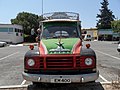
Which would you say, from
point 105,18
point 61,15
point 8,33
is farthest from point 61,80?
point 105,18

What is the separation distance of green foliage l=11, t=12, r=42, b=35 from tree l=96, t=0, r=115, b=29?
2684cm

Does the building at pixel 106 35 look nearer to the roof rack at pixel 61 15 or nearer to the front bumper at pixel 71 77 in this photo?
the roof rack at pixel 61 15

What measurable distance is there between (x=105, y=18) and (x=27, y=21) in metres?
31.5

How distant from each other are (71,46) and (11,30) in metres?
58.0

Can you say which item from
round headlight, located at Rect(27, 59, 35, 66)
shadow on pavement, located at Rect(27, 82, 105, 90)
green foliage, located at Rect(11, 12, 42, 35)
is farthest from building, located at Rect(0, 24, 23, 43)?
round headlight, located at Rect(27, 59, 35, 66)

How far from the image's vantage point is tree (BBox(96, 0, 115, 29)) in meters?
102

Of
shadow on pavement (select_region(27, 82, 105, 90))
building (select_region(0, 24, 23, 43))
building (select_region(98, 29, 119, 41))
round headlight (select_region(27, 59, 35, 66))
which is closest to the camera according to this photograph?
round headlight (select_region(27, 59, 35, 66))

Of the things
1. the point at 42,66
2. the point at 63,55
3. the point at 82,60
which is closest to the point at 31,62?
the point at 42,66

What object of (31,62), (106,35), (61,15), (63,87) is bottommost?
(106,35)

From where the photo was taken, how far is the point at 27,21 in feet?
280

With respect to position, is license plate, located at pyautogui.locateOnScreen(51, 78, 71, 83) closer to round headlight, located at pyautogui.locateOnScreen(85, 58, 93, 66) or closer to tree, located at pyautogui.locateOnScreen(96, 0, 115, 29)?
round headlight, located at pyautogui.locateOnScreen(85, 58, 93, 66)

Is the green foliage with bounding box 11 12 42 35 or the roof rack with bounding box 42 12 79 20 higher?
the green foliage with bounding box 11 12 42 35

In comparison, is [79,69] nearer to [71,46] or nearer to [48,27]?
[71,46]

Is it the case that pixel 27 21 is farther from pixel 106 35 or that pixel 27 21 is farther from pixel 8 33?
pixel 106 35
